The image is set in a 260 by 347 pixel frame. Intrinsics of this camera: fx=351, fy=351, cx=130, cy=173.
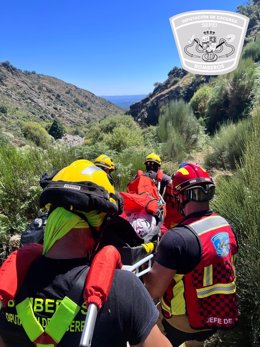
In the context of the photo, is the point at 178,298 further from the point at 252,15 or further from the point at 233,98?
the point at 252,15

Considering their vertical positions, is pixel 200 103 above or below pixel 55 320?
above

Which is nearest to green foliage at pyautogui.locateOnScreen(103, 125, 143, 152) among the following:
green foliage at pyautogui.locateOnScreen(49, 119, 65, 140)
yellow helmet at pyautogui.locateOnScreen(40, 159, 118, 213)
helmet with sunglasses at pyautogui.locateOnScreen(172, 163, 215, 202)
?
helmet with sunglasses at pyautogui.locateOnScreen(172, 163, 215, 202)

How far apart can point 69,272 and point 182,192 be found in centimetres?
128

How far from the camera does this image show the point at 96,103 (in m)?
123

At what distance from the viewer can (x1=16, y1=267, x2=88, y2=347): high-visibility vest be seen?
49.8 inches

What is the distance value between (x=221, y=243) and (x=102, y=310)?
3.80ft

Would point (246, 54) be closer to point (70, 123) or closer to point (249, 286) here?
point (249, 286)

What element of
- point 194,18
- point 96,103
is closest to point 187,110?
point 194,18

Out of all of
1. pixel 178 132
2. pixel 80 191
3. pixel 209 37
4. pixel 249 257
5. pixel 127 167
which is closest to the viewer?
pixel 80 191

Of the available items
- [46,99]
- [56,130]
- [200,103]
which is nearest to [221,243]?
[200,103]

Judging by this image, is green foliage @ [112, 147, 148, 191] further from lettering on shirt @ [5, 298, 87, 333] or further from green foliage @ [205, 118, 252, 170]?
lettering on shirt @ [5, 298, 87, 333]

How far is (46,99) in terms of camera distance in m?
95.8

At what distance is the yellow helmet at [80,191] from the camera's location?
1.40 metres

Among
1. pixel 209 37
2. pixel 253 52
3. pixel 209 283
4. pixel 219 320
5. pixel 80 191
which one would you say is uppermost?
pixel 253 52
